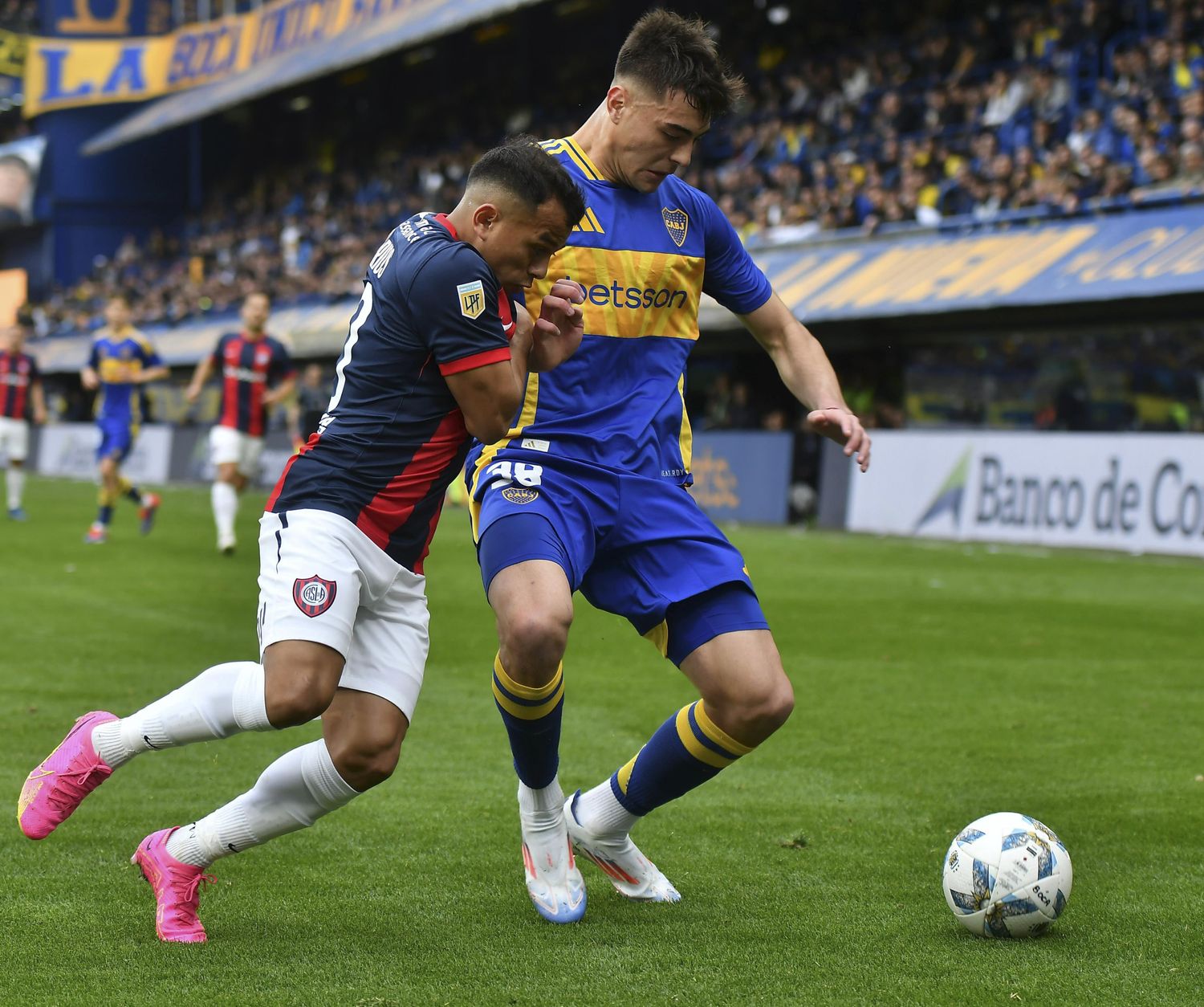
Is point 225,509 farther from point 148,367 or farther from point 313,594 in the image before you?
point 313,594

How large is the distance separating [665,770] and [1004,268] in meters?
15.3

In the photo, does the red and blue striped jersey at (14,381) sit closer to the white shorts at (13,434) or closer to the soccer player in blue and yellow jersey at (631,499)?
the white shorts at (13,434)

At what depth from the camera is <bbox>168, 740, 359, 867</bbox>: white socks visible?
387cm

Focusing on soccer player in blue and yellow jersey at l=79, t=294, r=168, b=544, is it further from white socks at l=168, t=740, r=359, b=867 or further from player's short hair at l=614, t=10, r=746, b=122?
white socks at l=168, t=740, r=359, b=867

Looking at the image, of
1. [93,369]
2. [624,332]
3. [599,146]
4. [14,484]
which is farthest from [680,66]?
[14,484]

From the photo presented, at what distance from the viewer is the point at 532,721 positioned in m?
4.23

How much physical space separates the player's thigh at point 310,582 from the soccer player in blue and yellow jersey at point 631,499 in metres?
0.47

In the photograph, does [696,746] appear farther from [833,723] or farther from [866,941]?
[833,723]

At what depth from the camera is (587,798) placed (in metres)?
4.50

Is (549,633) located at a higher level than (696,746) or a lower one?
higher

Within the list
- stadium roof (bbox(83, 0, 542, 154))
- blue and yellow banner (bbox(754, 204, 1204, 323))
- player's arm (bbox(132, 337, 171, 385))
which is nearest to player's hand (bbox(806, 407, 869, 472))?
blue and yellow banner (bbox(754, 204, 1204, 323))

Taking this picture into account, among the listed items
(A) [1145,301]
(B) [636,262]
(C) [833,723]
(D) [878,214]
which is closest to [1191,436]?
(A) [1145,301]

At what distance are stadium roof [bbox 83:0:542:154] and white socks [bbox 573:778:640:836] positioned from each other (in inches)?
949

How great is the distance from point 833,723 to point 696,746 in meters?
2.91
